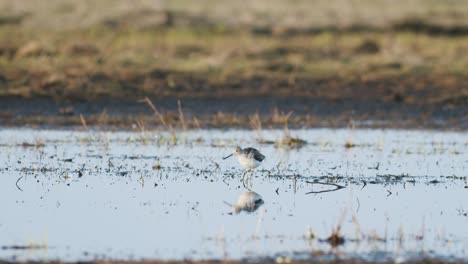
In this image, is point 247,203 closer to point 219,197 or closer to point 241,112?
point 219,197

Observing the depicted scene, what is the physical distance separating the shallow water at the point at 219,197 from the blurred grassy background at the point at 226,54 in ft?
14.0

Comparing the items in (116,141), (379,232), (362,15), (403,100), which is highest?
(362,15)

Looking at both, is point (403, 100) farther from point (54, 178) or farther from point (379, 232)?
point (379, 232)

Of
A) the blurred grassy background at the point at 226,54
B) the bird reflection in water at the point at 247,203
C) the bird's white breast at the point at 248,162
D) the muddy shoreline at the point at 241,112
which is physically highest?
the blurred grassy background at the point at 226,54

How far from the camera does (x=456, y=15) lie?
35.6 meters

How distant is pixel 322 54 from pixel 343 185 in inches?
525

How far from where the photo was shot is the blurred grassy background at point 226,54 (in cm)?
2222

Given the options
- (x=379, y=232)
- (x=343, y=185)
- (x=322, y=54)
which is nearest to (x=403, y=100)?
(x=322, y=54)

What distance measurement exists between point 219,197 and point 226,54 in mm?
13147

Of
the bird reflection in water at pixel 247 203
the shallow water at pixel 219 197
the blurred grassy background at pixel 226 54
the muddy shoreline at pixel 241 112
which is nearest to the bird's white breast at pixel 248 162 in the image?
the shallow water at pixel 219 197

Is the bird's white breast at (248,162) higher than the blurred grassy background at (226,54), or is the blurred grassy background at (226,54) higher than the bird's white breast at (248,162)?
the blurred grassy background at (226,54)

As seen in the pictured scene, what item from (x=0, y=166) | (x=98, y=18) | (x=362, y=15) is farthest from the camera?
(x=362, y=15)

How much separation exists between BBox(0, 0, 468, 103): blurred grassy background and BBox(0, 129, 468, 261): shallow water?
4278mm

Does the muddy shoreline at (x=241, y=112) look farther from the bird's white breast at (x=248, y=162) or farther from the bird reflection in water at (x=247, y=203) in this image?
the bird reflection in water at (x=247, y=203)
